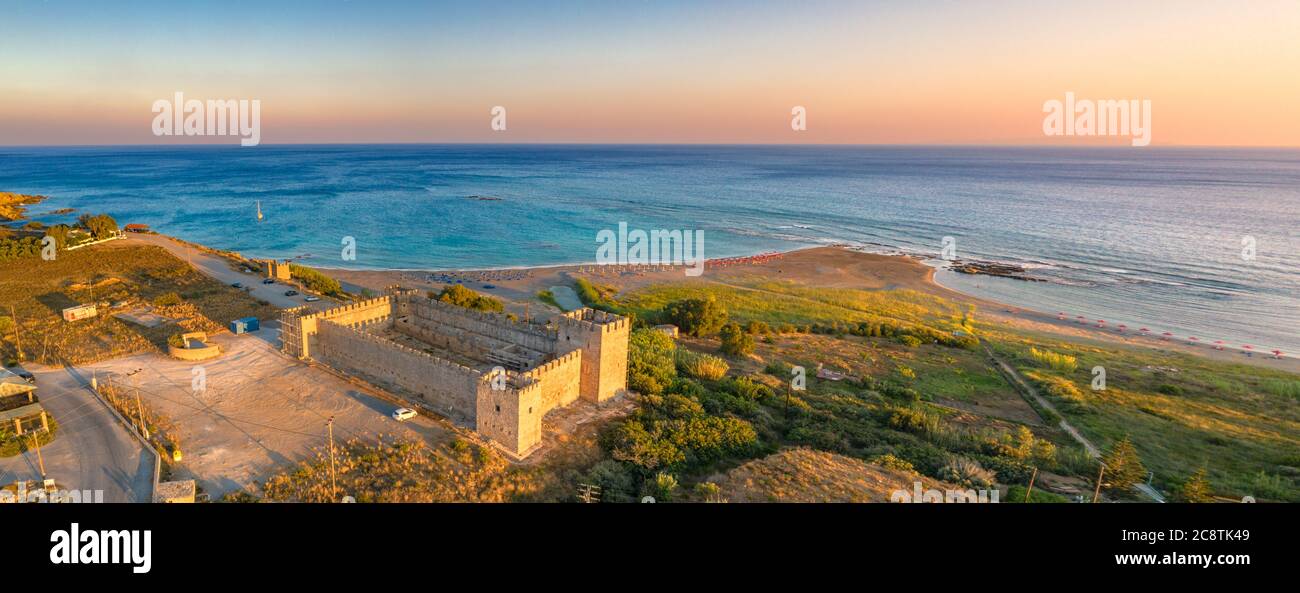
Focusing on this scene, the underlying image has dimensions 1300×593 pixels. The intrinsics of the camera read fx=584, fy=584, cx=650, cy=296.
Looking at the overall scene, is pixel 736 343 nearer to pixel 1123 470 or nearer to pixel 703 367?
pixel 703 367

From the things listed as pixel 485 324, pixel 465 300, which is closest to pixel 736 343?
pixel 485 324

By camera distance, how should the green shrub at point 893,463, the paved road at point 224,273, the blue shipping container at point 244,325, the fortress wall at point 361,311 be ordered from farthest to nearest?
the paved road at point 224,273, the blue shipping container at point 244,325, the fortress wall at point 361,311, the green shrub at point 893,463

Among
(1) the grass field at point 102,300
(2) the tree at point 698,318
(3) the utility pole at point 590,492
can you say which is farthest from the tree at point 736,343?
(1) the grass field at point 102,300

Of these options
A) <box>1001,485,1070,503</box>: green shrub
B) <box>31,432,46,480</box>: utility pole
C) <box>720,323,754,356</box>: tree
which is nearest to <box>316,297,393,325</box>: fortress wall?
<box>31,432,46,480</box>: utility pole

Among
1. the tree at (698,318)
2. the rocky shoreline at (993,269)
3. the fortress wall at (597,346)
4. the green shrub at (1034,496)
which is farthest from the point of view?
the rocky shoreline at (993,269)

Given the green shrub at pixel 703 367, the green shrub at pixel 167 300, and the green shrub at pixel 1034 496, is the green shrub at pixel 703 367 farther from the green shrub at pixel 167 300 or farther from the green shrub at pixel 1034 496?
the green shrub at pixel 167 300
